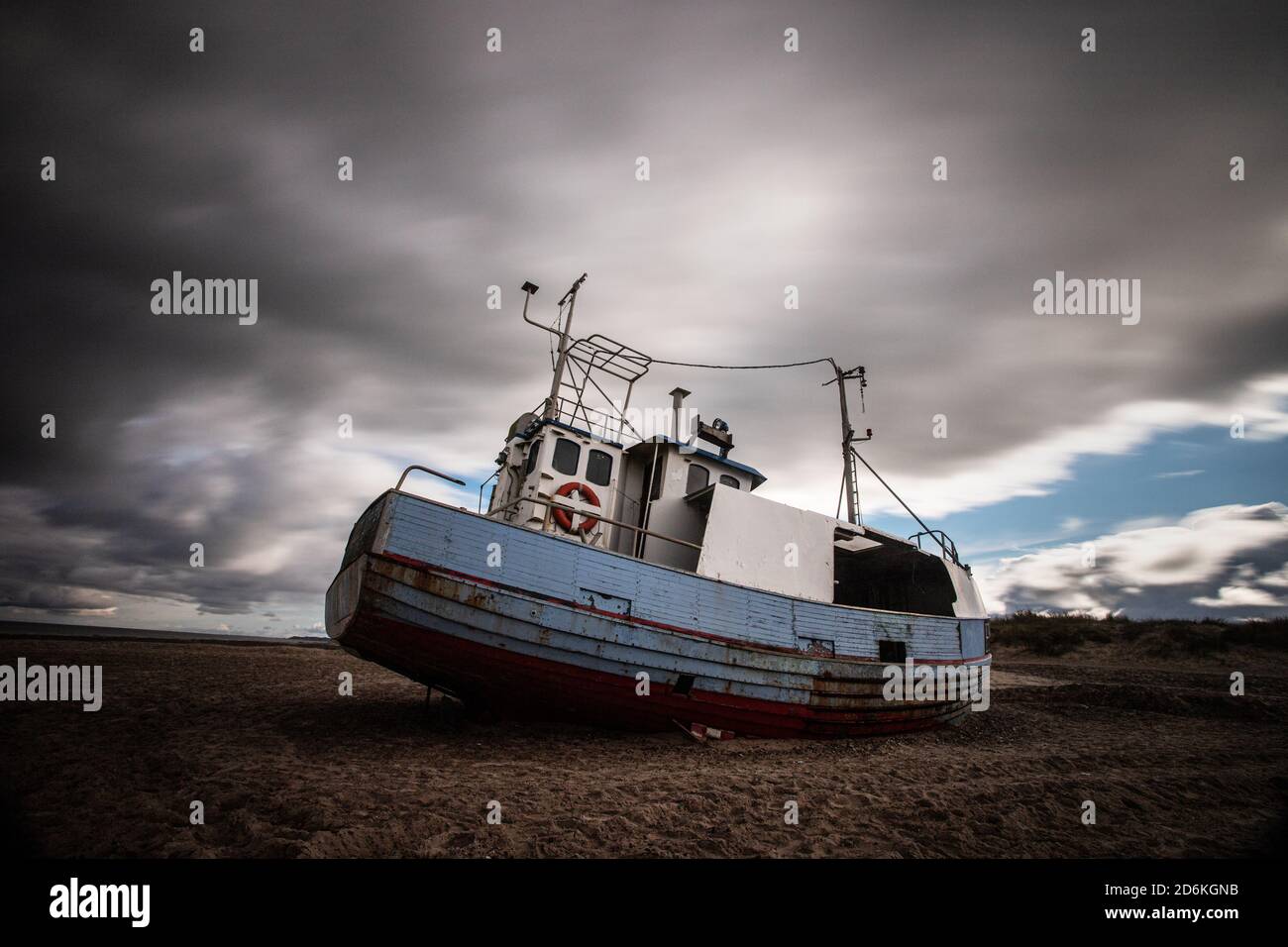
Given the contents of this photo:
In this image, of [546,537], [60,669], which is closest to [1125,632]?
[546,537]

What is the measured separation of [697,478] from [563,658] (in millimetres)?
4818

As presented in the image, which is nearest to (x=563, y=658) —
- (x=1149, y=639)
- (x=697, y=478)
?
(x=697, y=478)

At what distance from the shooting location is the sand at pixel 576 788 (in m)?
4.40

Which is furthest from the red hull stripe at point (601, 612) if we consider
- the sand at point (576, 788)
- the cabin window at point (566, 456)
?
the cabin window at point (566, 456)

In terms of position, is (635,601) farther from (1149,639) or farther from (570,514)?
(1149,639)

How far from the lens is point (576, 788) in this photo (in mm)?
5785

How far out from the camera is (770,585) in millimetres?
9578

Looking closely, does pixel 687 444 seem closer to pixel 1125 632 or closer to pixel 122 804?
pixel 122 804

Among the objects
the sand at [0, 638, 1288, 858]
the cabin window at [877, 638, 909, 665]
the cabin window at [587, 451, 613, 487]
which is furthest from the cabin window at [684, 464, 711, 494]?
the sand at [0, 638, 1288, 858]

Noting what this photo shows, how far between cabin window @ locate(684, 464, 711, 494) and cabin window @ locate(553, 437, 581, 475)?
2.31 meters

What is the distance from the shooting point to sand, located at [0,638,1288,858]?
173 inches

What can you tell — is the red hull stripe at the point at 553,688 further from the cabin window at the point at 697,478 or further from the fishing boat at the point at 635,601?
the cabin window at the point at 697,478

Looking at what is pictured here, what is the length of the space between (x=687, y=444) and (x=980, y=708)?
34.3ft

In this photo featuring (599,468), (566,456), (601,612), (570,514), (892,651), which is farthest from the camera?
(892,651)
